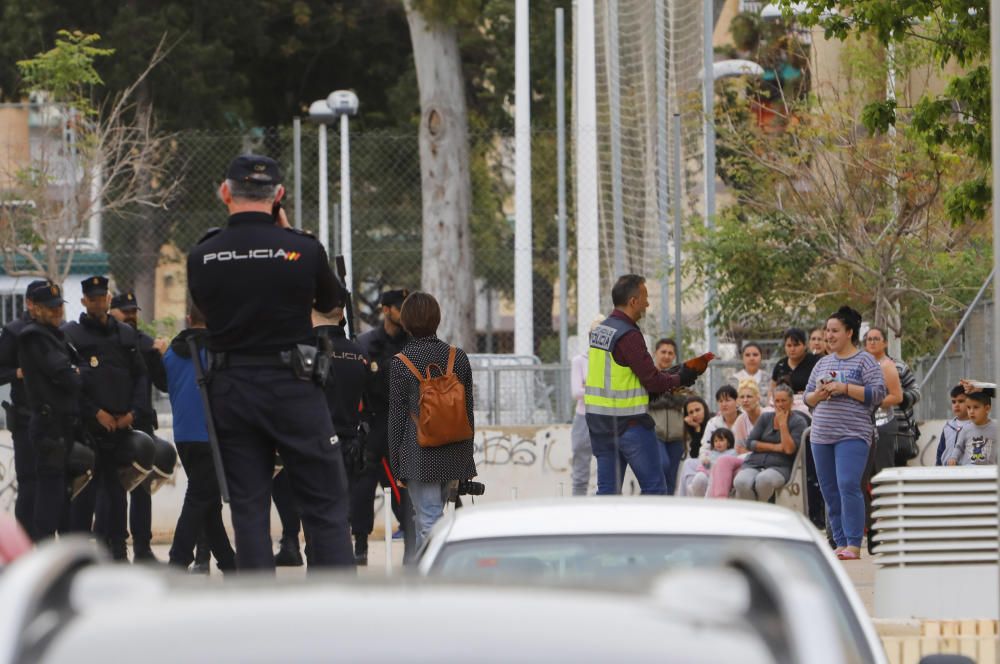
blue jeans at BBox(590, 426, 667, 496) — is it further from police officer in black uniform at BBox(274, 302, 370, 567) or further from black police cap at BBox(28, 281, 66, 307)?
black police cap at BBox(28, 281, 66, 307)

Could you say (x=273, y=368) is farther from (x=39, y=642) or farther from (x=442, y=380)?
(x=39, y=642)

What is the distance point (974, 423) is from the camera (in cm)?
1409

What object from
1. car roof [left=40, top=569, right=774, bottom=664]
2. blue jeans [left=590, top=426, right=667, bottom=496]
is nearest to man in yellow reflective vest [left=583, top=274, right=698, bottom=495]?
blue jeans [left=590, top=426, right=667, bottom=496]

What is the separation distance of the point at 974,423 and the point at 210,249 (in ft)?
25.1

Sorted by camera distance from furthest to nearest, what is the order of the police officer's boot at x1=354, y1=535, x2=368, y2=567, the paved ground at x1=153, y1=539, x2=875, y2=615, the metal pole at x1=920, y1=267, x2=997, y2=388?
1. the metal pole at x1=920, y1=267, x2=997, y2=388
2. the police officer's boot at x1=354, y1=535, x2=368, y2=567
3. the paved ground at x1=153, y1=539, x2=875, y2=615

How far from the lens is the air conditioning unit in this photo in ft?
26.5

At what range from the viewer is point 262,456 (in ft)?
25.5

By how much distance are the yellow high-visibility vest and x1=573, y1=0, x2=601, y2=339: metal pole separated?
11.6 metres

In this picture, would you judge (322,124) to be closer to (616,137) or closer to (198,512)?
(616,137)

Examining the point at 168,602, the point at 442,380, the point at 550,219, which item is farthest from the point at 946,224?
the point at 550,219

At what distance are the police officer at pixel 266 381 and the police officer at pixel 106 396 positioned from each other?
223 inches

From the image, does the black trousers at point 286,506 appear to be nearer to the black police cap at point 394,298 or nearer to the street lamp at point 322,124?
the black police cap at point 394,298

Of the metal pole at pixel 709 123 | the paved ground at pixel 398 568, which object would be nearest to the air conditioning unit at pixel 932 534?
the paved ground at pixel 398 568

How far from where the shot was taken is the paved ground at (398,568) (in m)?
11.7
